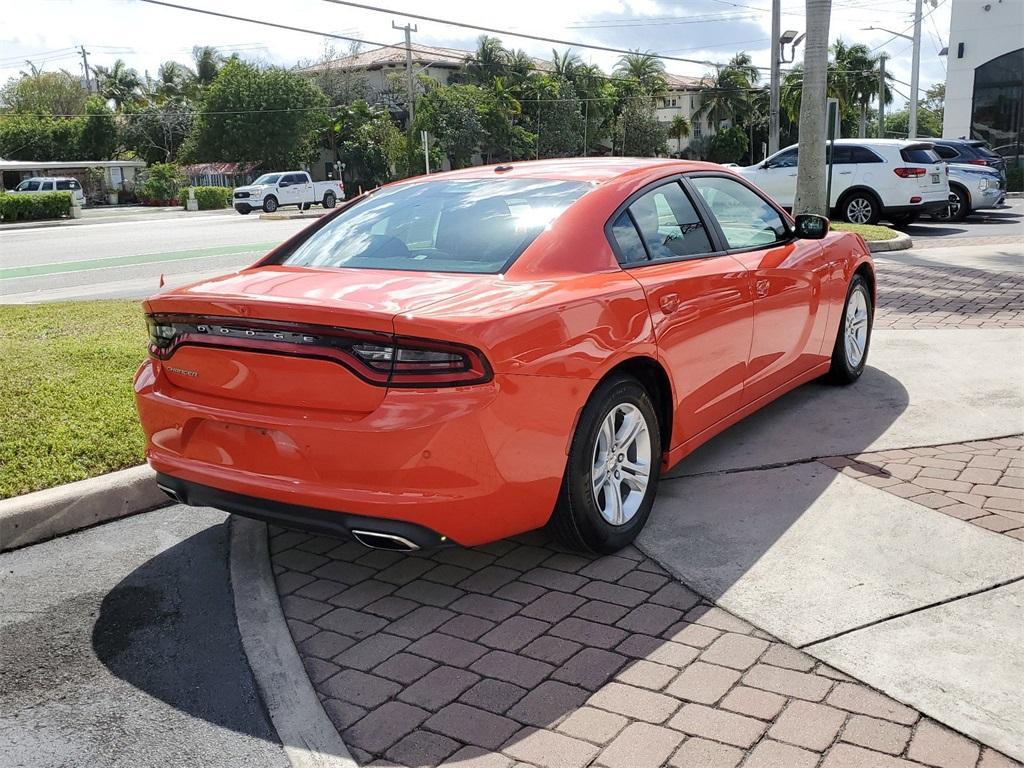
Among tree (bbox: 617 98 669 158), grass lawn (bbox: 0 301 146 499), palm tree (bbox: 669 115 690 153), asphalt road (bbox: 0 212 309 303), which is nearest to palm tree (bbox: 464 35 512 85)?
tree (bbox: 617 98 669 158)

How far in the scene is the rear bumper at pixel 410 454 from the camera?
10.8 feet

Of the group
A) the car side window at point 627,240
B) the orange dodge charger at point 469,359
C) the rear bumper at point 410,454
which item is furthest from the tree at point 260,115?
the rear bumper at point 410,454

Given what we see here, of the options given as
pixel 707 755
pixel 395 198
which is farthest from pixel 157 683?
pixel 395 198

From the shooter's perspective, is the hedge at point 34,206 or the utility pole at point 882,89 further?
the utility pole at point 882,89

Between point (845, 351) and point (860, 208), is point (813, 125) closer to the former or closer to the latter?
point (860, 208)

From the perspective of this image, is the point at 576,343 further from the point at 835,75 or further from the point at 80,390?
the point at 835,75

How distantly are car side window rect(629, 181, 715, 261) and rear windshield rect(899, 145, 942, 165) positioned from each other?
14.6m

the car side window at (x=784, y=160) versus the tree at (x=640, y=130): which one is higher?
the tree at (x=640, y=130)

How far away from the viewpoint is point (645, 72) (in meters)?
77.9

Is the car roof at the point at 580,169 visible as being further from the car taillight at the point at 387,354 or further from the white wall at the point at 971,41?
the white wall at the point at 971,41

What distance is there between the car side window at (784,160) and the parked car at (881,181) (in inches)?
1.1

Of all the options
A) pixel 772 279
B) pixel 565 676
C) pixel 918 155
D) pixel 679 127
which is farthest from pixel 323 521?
pixel 679 127

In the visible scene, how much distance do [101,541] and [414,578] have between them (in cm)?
152

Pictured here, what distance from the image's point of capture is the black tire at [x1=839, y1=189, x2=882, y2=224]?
18.0 m
